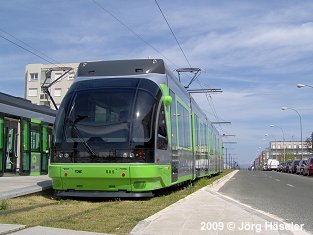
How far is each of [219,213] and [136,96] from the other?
3720 millimetres

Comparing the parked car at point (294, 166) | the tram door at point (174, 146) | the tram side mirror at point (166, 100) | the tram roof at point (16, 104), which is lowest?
→ the parked car at point (294, 166)

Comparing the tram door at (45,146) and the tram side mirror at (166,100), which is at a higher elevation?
the tram side mirror at (166,100)

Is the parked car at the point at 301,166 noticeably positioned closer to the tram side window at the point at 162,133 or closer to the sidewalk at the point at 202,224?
the tram side window at the point at 162,133

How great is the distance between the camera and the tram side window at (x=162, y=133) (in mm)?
11516

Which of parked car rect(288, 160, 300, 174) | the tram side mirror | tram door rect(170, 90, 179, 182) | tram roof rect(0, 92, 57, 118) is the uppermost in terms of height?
tram roof rect(0, 92, 57, 118)

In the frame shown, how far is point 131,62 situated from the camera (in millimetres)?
12570

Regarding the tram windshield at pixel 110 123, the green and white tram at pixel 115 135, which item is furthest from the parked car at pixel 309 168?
the tram windshield at pixel 110 123

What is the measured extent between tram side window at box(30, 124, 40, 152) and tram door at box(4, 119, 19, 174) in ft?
2.31

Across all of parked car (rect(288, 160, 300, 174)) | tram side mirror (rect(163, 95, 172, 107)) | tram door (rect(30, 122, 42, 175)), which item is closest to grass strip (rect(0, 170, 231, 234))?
tram side mirror (rect(163, 95, 172, 107))

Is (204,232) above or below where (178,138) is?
below

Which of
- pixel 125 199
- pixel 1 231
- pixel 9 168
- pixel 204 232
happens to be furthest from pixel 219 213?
pixel 9 168

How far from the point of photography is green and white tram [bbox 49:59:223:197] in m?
10.9

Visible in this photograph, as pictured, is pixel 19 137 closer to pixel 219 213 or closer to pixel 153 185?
pixel 153 185

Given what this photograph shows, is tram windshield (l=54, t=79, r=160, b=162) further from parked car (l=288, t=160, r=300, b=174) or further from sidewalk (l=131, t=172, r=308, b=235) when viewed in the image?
parked car (l=288, t=160, r=300, b=174)
